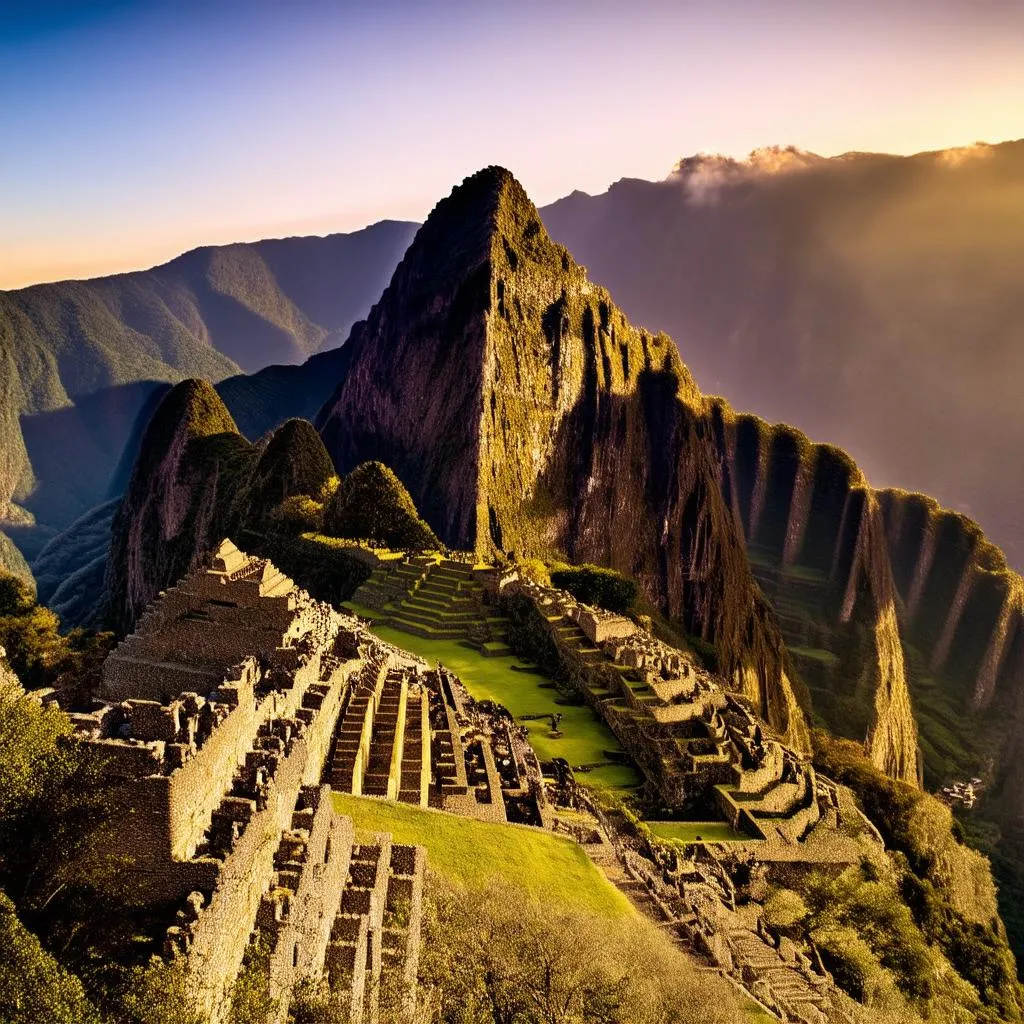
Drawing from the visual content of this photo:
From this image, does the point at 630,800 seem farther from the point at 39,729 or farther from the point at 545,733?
the point at 39,729

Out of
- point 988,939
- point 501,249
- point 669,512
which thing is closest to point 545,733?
point 988,939

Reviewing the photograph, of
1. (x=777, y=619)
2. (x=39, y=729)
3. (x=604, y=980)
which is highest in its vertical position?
(x=39, y=729)

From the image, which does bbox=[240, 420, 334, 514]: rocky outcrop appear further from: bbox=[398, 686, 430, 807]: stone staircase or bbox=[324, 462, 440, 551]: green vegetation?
bbox=[398, 686, 430, 807]: stone staircase

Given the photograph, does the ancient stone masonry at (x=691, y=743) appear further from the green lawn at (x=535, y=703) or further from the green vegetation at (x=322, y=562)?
the green vegetation at (x=322, y=562)

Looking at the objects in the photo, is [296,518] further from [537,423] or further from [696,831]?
[537,423]

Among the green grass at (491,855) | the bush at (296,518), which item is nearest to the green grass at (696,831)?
the green grass at (491,855)

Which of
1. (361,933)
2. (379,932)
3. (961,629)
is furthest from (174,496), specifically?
(961,629)
